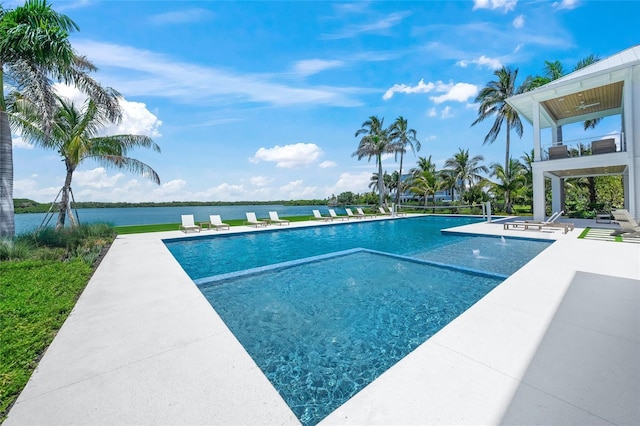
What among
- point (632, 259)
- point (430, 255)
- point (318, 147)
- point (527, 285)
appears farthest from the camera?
point (318, 147)

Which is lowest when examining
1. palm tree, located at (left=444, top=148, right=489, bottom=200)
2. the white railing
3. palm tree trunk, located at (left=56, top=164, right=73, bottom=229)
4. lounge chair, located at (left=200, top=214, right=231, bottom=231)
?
lounge chair, located at (left=200, top=214, right=231, bottom=231)

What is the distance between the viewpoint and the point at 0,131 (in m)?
7.52

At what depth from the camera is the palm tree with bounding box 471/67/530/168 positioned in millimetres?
21969

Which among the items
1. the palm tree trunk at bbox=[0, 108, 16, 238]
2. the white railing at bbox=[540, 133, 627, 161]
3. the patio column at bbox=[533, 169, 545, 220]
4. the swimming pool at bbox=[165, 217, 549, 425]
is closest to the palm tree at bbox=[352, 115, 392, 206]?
the patio column at bbox=[533, 169, 545, 220]

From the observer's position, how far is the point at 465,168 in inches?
1134

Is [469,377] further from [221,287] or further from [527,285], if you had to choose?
[221,287]

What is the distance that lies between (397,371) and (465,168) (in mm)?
31161

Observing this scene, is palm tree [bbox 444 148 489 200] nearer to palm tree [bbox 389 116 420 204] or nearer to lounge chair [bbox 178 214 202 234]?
palm tree [bbox 389 116 420 204]

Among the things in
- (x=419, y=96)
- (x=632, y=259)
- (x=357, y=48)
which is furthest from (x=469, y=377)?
(x=419, y=96)

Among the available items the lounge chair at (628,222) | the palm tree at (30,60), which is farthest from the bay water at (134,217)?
the lounge chair at (628,222)

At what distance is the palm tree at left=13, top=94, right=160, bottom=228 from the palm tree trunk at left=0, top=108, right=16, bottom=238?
224cm

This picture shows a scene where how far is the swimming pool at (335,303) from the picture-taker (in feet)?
9.63

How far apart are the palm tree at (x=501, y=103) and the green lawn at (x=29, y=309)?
27121mm

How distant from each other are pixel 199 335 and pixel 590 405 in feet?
11.8
